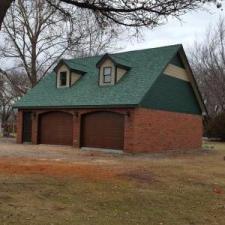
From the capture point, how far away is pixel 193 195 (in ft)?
38.8

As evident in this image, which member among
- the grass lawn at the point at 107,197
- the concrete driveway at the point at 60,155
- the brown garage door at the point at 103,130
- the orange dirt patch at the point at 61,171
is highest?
the brown garage door at the point at 103,130

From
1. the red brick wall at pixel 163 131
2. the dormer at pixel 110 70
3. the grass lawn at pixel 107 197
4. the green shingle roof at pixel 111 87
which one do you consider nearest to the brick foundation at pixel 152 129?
the red brick wall at pixel 163 131

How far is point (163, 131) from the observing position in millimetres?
27984

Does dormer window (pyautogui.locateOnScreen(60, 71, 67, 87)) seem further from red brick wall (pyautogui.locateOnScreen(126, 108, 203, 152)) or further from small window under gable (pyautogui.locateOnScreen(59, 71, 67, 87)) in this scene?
red brick wall (pyautogui.locateOnScreen(126, 108, 203, 152))

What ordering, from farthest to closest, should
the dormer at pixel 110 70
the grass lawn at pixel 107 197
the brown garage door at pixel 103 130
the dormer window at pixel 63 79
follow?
the dormer window at pixel 63 79
the dormer at pixel 110 70
the brown garage door at pixel 103 130
the grass lawn at pixel 107 197

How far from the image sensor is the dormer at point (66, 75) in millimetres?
31028

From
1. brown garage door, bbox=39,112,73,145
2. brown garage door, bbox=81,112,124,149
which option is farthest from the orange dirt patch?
brown garage door, bbox=39,112,73,145

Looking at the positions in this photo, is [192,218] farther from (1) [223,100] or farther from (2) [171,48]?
(1) [223,100]

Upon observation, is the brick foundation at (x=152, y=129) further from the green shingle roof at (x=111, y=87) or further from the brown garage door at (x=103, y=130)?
the green shingle roof at (x=111, y=87)

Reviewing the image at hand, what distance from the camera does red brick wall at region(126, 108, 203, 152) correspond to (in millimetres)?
25531

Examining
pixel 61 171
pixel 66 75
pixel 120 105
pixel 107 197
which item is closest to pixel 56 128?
pixel 66 75

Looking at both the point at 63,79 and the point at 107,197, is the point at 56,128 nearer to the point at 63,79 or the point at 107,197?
the point at 63,79

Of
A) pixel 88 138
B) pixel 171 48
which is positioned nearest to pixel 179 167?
pixel 88 138

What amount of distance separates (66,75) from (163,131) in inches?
319
